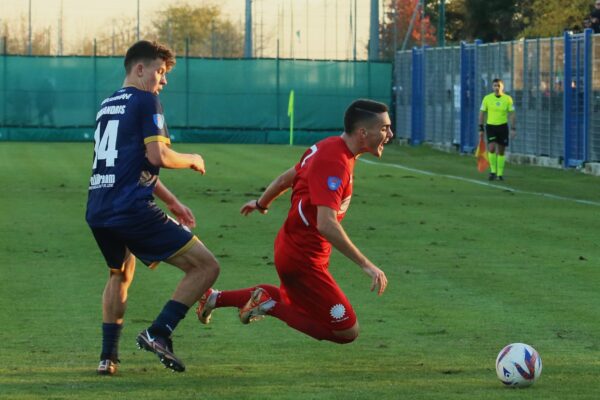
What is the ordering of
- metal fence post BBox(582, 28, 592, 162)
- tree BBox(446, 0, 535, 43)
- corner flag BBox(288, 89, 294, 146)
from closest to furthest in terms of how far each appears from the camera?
metal fence post BBox(582, 28, 592, 162)
corner flag BBox(288, 89, 294, 146)
tree BBox(446, 0, 535, 43)

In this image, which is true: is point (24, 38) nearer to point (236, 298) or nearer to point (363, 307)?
point (363, 307)

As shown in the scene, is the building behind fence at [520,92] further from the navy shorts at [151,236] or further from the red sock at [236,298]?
the navy shorts at [151,236]

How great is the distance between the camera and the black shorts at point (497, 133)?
96.2 ft

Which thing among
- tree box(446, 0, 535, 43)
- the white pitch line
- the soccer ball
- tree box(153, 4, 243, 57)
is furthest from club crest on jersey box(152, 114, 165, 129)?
tree box(446, 0, 535, 43)

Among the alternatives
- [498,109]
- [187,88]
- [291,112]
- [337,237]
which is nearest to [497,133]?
[498,109]

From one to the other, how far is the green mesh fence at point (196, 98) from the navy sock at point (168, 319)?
4185 cm

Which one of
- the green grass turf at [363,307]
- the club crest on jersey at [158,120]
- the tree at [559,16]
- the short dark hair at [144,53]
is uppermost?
the tree at [559,16]

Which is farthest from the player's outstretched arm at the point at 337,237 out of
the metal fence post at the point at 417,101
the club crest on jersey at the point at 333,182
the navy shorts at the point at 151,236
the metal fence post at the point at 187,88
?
the metal fence post at the point at 187,88

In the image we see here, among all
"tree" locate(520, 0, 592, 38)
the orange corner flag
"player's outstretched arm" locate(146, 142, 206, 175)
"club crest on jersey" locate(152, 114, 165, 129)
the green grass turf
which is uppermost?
"tree" locate(520, 0, 592, 38)

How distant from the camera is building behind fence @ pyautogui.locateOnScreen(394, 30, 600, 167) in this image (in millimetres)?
31469

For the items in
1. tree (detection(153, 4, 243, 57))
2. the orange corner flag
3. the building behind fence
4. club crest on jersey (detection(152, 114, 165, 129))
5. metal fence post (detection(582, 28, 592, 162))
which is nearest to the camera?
club crest on jersey (detection(152, 114, 165, 129))

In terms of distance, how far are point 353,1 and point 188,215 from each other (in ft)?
161

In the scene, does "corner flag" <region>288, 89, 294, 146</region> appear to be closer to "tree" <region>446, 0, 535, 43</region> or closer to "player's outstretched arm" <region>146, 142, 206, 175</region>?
"tree" <region>446, 0, 535, 43</region>

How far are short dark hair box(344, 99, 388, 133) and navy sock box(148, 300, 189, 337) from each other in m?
1.39
